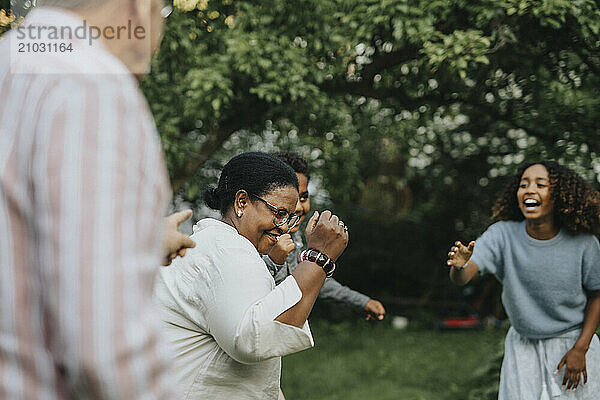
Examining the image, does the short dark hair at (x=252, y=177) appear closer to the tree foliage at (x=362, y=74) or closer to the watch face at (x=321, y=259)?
the watch face at (x=321, y=259)

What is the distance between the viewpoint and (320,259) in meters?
2.04

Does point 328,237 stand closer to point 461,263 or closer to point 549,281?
point 461,263

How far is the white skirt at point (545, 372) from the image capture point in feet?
11.6

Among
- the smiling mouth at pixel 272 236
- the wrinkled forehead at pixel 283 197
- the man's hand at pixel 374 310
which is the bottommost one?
the man's hand at pixel 374 310

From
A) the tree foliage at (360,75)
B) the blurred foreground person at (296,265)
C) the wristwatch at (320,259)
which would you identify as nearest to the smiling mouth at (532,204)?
the blurred foreground person at (296,265)

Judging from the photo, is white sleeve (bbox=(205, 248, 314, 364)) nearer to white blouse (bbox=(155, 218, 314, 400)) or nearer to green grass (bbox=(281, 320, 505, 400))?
white blouse (bbox=(155, 218, 314, 400))

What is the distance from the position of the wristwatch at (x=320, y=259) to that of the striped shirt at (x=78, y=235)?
994 millimetres

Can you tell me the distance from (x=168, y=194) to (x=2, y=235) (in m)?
0.25

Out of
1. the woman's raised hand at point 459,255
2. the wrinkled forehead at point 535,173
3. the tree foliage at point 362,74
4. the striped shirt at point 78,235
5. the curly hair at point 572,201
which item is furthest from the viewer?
the tree foliage at point 362,74

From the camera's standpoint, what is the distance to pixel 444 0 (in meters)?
5.05

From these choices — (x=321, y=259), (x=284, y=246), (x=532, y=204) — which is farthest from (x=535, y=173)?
(x=321, y=259)

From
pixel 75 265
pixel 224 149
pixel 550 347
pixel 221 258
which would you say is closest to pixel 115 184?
pixel 75 265

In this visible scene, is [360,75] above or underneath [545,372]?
above

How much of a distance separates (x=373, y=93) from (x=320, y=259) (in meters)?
4.56
